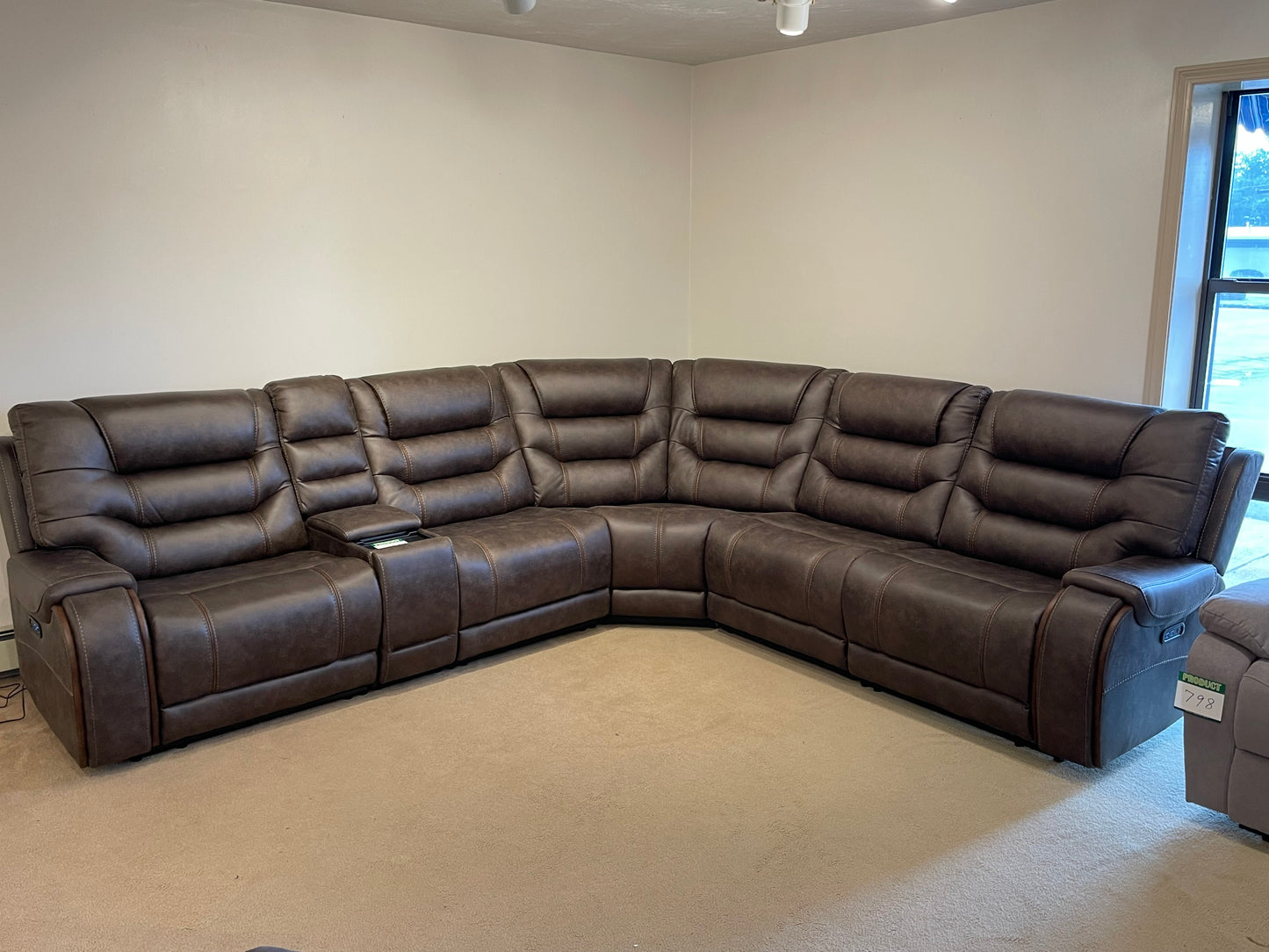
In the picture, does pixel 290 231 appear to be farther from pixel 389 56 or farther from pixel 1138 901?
pixel 1138 901

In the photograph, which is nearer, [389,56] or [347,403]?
[347,403]

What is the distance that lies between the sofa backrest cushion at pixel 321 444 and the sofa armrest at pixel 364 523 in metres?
0.10

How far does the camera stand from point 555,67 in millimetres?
5109

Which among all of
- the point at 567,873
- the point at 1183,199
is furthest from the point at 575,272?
the point at 567,873

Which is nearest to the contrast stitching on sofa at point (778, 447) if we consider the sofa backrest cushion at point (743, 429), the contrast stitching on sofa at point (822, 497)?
the sofa backrest cushion at point (743, 429)

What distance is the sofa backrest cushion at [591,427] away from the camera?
473 cm

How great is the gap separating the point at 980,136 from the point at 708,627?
243cm

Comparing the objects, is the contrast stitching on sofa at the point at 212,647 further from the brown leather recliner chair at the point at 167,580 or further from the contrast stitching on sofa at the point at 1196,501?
the contrast stitching on sofa at the point at 1196,501

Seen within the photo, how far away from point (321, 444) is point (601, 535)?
1205 millimetres

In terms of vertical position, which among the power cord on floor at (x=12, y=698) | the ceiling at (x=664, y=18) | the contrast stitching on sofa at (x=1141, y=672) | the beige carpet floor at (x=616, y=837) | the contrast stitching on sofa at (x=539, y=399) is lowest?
the beige carpet floor at (x=616, y=837)

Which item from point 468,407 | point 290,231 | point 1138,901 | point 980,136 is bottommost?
point 1138,901

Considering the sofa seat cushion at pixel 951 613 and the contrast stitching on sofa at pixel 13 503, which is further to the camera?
the contrast stitching on sofa at pixel 13 503

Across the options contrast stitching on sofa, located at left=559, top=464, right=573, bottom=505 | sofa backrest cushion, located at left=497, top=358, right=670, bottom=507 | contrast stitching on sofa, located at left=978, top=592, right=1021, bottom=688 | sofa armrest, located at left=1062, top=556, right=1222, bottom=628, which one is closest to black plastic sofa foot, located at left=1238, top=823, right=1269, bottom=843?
sofa armrest, located at left=1062, top=556, right=1222, bottom=628

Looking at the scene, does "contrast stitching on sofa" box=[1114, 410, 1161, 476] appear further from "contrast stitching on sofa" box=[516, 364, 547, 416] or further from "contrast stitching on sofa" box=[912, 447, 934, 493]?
"contrast stitching on sofa" box=[516, 364, 547, 416]
